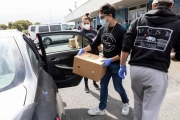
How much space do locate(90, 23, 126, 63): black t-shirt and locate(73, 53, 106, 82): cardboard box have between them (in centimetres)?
21

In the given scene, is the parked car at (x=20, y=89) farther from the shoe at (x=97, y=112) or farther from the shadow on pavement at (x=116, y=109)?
the shadow on pavement at (x=116, y=109)

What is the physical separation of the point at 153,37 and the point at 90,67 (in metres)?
1.01

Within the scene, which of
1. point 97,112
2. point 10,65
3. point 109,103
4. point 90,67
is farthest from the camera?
point 109,103

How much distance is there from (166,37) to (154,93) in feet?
1.93

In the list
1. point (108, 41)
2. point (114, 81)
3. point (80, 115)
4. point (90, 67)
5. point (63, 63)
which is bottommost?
point (80, 115)

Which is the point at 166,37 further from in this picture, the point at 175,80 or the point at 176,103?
the point at 175,80

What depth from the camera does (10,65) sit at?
5.02 ft

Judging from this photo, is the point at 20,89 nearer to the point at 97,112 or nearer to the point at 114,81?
the point at 114,81

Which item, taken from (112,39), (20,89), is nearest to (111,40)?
(112,39)

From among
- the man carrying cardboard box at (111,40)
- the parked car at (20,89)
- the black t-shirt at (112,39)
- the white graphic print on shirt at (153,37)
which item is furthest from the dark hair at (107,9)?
the parked car at (20,89)

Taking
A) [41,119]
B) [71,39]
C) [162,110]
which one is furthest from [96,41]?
[41,119]

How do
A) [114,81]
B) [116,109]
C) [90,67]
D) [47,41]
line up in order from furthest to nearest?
[47,41] → [116,109] → [114,81] → [90,67]

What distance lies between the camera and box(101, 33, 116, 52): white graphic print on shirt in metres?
2.51

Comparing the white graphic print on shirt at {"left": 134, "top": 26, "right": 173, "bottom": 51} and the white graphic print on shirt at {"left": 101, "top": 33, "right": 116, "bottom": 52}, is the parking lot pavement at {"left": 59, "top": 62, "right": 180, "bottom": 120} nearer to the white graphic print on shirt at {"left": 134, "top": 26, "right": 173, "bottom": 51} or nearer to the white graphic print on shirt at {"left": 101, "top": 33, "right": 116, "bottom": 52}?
the white graphic print on shirt at {"left": 101, "top": 33, "right": 116, "bottom": 52}
